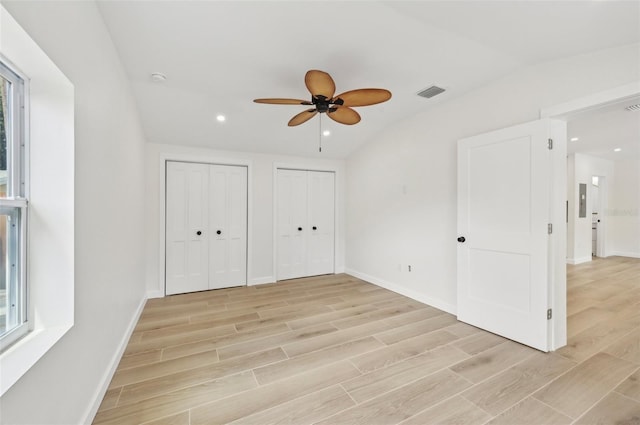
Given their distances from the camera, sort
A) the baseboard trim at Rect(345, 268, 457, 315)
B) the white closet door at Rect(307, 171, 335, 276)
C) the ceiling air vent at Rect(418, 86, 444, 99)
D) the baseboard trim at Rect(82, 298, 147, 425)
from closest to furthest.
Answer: the baseboard trim at Rect(82, 298, 147, 425) → the ceiling air vent at Rect(418, 86, 444, 99) → the baseboard trim at Rect(345, 268, 457, 315) → the white closet door at Rect(307, 171, 335, 276)

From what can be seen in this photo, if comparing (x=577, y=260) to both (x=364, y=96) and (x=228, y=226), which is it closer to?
(x=364, y=96)

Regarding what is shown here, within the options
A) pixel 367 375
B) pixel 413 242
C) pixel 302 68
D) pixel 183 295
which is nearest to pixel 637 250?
pixel 413 242

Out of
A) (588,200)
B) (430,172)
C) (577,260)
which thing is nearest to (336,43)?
(430,172)

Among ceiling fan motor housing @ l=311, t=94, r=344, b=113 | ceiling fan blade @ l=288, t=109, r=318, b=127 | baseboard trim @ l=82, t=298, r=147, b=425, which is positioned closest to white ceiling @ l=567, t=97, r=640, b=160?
ceiling fan motor housing @ l=311, t=94, r=344, b=113

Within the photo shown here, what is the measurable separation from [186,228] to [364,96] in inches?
130

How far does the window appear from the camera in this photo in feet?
3.60

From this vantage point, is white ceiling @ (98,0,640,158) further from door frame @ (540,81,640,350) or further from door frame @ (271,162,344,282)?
door frame @ (271,162,344,282)

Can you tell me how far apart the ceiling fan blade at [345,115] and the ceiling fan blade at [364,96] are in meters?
0.12

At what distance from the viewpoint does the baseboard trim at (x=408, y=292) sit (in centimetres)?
325

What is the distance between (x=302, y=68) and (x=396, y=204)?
235 centimetres

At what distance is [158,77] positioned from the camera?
2.56 metres

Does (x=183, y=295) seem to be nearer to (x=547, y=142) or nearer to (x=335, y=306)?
(x=335, y=306)

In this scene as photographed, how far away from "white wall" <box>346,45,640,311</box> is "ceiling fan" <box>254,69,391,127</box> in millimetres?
1430

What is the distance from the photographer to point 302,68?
2.53 m
